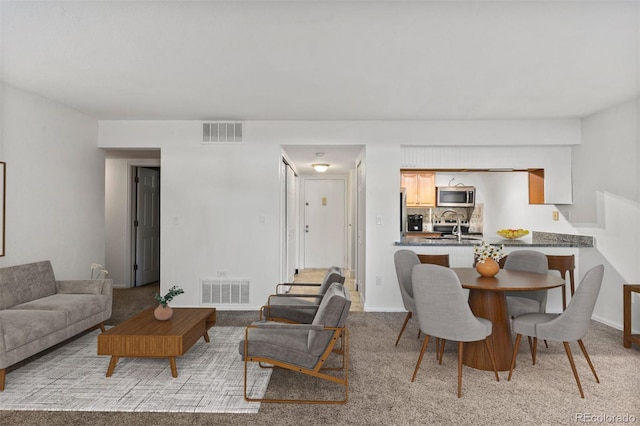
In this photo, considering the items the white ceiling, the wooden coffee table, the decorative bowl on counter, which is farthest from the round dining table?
the wooden coffee table

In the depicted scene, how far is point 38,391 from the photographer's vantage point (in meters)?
2.66

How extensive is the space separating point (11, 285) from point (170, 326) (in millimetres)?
1629

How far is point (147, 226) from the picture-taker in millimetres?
6984

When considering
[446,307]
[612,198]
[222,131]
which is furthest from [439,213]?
A: [446,307]

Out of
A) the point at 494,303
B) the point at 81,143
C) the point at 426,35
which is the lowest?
the point at 494,303

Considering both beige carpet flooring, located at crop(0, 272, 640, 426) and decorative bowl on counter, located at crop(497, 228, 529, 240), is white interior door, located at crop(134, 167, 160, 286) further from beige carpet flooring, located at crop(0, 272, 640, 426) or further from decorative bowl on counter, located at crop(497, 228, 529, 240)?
decorative bowl on counter, located at crop(497, 228, 529, 240)

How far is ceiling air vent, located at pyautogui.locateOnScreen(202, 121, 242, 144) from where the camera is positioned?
16.1 ft

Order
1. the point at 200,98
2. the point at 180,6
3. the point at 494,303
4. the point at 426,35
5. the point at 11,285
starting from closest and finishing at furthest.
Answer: the point at 180,6
the point at 426,35
the point at 494,303
the point at 11,285
the point at 200,98

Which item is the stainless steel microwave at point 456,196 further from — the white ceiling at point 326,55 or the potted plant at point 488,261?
the potted plant at point 488,261

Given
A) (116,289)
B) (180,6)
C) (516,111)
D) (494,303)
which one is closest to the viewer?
(180,6)

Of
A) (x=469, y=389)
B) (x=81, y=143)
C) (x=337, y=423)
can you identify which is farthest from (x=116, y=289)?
(x=469, y=389)

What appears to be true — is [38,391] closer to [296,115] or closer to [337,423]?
[337,423]

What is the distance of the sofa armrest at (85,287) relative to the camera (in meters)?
3.89

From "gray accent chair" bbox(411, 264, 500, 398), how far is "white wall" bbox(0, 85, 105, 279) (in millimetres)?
3918
